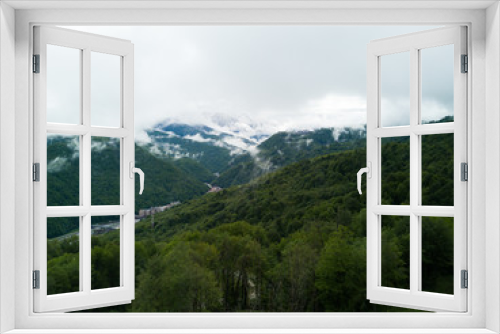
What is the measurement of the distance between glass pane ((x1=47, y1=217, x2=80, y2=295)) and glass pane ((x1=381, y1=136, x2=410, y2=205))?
281 cm

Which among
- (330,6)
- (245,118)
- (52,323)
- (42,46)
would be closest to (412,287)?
(330,6)

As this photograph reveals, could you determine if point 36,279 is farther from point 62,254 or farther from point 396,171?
point 396,171

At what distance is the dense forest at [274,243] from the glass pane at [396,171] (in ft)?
0.03

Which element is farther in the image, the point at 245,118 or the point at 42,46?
the point at 245,118

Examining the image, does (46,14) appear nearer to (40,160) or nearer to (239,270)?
(40,160)

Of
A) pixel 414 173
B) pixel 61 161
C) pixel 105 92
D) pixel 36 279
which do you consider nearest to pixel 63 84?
pixel 105 92

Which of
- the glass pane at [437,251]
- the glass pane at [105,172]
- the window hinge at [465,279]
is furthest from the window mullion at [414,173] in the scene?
the glass pane at [105,172]

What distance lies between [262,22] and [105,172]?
2598 mm

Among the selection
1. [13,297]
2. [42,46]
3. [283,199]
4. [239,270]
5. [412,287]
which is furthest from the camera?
[283,199]

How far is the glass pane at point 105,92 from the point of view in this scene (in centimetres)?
304

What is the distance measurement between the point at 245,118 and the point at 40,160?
3143mm

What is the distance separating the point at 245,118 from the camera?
4969 mm

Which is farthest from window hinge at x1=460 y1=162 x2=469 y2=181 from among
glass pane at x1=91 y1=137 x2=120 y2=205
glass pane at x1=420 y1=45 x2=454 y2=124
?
glass pane at x1=91 y1=137 x2=120 y2=205

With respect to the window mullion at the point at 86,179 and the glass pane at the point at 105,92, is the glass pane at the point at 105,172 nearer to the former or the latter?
the glass pane at the point at 105,92
